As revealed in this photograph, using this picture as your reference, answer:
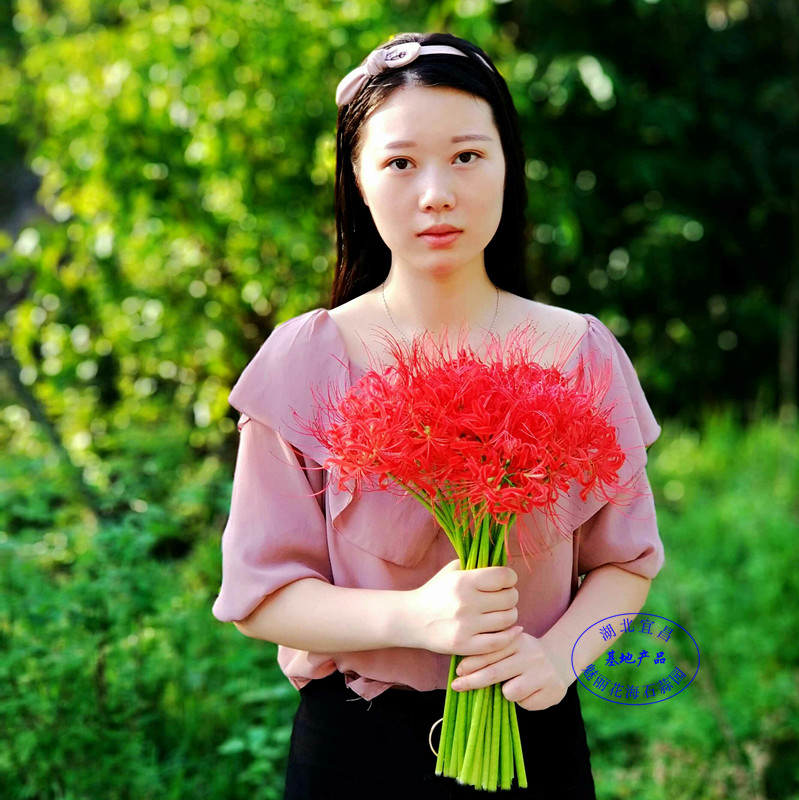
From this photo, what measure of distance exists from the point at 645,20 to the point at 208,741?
4283 millimetres

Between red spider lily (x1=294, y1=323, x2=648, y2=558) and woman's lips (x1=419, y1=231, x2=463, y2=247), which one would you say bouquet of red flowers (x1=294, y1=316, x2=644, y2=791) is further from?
woman's lips (x1=419, y1=231, x2=463, y2=247)

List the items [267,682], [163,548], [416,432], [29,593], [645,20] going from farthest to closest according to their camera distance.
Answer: [645,20]
[163,548]
[267,682]
[29,593]
[416,432]

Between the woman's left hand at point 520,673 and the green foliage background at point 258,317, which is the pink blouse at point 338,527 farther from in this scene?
the green foliage background at point 258,317

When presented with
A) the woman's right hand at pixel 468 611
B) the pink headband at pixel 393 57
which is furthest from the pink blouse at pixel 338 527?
the pink headband at pixel 393 57

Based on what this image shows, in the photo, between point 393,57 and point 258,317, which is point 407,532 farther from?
point 258,317

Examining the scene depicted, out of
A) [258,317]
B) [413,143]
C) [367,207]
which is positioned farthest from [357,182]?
[258,317]

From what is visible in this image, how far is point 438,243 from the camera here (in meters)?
1.31

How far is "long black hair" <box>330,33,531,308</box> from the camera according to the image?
133cm

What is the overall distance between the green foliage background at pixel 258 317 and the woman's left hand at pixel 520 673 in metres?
1.28

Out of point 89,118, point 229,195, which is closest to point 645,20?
point 229,195

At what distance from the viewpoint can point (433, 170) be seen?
1.29 m

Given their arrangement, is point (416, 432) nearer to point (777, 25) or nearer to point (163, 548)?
point (163, 548)

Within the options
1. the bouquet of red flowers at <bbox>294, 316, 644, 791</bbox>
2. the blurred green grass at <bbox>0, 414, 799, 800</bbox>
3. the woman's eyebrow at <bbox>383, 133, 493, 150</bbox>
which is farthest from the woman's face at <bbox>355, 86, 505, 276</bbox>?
the blurred green grass at <bbox>0, 414, 799, 800</bbox>

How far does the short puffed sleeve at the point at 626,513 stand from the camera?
1365 mm
